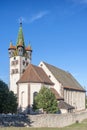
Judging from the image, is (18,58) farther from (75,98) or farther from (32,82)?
(75,98)

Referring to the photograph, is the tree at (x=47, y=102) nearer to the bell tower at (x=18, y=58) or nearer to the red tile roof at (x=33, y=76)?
the red tile roof at (x=33, y=76)

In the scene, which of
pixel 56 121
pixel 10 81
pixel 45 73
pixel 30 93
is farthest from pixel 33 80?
pixel 56 121

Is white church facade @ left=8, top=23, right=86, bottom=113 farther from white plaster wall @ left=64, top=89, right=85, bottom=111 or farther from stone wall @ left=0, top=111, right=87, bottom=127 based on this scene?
stone wall @ left=0, top=111, right=87, bottom=127

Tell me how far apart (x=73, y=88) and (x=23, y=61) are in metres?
15.9

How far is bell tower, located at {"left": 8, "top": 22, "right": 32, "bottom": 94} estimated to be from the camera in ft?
266

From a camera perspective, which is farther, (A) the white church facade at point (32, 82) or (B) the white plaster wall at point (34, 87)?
(A) the white church facade at point (32, 82)

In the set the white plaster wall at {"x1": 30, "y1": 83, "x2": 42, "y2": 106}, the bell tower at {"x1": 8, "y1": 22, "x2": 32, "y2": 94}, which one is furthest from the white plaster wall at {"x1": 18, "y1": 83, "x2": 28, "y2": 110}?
the bell tower at {"x1": 8, "y1": 22, "x2": 32, "y2": 94}

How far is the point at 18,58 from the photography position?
8300 centimetres

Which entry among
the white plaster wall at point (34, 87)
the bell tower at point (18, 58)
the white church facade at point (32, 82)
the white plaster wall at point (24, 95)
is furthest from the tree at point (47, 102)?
the bell tower at point (18, 58)

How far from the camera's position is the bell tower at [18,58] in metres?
81.1

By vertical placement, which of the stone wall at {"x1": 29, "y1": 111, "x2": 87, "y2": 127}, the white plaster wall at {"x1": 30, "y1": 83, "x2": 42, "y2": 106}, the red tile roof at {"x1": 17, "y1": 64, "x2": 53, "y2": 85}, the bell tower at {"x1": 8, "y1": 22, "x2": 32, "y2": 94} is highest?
the bell tower at {"x1": 8, "y1": 22, "x2": 32, "y2": 94}

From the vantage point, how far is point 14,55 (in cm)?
8419

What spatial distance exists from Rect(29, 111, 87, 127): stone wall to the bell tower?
25.1 metres

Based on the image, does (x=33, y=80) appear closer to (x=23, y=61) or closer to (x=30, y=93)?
(x=30, y=93)
